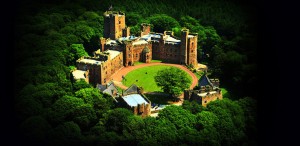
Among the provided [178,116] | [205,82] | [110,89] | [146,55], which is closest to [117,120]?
[178,116]

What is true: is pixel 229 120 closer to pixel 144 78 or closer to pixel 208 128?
pixel 208 128

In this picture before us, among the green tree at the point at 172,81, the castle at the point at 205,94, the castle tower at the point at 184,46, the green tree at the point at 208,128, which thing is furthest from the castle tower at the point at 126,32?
the green tree at the point at 208,128

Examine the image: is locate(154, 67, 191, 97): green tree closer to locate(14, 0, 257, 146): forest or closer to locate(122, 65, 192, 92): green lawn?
locate(122, 65, 192, 92): green lawn

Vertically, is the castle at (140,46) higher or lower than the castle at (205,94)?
higher

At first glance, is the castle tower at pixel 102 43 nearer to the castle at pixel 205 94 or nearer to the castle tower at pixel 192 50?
the castle tower at pixel 192 50

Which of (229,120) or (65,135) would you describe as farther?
(229,120)

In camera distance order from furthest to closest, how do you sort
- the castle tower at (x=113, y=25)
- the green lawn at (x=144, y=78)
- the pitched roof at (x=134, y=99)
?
the castle tower at (x=113, y=25) → the green lawn at (x=144, y=78) → the pitched roof at (x=134, y=99)
